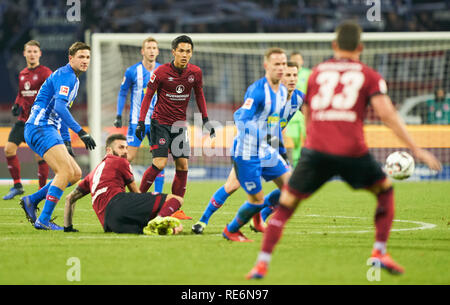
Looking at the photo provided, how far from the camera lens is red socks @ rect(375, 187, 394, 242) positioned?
226 inches

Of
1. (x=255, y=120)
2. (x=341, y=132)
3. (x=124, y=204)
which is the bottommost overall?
(x=124, y=204)

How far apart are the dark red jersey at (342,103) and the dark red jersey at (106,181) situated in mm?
3147

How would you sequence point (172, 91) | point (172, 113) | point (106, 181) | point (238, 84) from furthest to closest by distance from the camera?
1. point (238, 84)
2. point (172, 113)
3. point (172, 91)
4. point (106, 181)

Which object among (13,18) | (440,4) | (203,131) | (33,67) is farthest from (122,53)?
(440,4)

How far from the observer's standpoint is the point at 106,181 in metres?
8.06

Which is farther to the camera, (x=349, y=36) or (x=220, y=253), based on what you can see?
(x=220, y=253)

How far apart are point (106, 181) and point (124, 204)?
0.33m

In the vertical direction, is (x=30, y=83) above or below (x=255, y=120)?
above

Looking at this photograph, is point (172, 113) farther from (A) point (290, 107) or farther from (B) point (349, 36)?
(B) point (349, 36)

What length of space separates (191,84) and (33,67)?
386 centimetres

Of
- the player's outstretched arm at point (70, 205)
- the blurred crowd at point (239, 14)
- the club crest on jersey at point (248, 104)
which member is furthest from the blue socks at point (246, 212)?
the blurred crowd at point (239, 14)

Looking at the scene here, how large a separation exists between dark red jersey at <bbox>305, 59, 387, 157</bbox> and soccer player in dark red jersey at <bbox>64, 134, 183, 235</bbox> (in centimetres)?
285

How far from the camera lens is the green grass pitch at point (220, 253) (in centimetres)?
573

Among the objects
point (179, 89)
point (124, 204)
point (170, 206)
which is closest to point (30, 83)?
point (179, 89)
